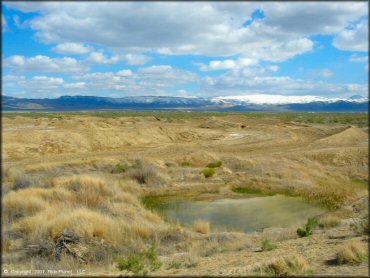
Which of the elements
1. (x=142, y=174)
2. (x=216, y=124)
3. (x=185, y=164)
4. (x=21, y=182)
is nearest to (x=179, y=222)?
(x=21, y=182)

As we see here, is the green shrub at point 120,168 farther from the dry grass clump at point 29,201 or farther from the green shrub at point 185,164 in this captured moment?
the dry grass clump at point 29,201

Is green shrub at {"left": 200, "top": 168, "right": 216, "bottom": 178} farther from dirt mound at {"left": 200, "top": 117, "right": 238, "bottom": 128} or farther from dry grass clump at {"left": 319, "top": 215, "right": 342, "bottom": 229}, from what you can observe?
dirt mound at {"left": 200, "top": 117, "right": 238, "bottom": 128}

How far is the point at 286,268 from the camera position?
8.61 metres

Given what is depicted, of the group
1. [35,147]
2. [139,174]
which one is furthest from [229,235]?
[35,147]

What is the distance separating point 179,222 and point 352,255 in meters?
9.36

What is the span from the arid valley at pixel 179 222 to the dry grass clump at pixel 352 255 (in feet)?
0.09

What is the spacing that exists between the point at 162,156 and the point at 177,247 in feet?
76.3

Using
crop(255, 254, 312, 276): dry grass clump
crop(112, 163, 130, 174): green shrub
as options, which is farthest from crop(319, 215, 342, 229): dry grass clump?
crop(112, 163, 130, 174): green shrub

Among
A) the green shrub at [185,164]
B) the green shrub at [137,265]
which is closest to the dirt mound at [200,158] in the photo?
the green shrub at [185,164]

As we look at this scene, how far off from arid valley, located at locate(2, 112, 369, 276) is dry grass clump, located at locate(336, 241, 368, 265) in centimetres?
3

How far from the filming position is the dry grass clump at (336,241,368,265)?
912 cm

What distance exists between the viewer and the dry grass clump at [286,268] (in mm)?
8407

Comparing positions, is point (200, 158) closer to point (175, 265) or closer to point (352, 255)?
point (175, 265)

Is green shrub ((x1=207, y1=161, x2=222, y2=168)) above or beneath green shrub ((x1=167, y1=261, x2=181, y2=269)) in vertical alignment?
beneath
